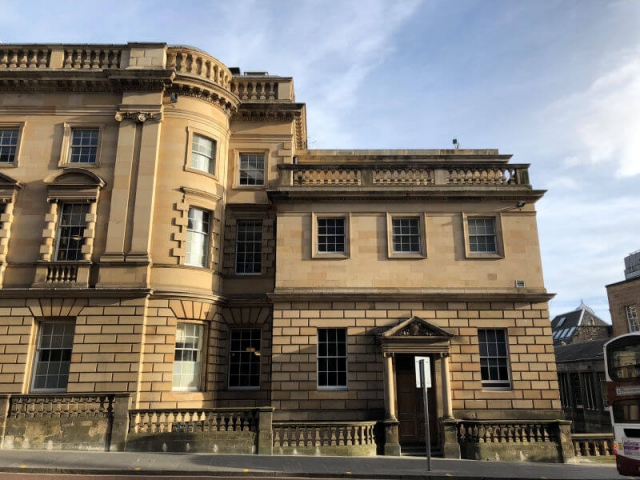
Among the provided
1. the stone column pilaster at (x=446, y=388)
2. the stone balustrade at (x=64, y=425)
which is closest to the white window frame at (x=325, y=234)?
the stone column pilaster at (x=446, y=388)

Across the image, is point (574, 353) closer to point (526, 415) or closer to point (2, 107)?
point (526, 415)

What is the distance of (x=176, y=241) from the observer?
19047mm

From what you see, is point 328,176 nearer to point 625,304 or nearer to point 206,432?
point 206,432

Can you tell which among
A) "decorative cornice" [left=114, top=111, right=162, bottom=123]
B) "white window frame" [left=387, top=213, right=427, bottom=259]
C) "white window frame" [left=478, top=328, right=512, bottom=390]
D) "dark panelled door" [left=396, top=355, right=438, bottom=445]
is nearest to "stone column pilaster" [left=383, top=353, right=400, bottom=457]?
"dark panelled door" [left=396, top=355, right=438, bottom=445]

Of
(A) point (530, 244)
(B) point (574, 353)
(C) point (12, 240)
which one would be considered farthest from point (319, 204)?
(B) point (574, 353)

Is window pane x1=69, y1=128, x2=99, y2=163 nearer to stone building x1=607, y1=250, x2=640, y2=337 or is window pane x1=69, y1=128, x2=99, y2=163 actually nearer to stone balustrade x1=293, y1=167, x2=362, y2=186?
stone balustrade x1=293, y1=167, x2=362, y2=186

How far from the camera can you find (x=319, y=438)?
14.7m

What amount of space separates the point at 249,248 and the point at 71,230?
7.12 m

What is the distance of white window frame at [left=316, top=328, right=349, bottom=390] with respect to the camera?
1750cm

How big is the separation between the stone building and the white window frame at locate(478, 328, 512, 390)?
3164cm

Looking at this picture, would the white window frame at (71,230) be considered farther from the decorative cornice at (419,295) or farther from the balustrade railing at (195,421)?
the decorative cornice at (419,295)

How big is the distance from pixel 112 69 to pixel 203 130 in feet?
14.4

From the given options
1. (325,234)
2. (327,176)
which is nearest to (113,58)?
(327,176)

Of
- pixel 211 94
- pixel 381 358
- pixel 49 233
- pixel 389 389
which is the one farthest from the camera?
pixel 211 94
